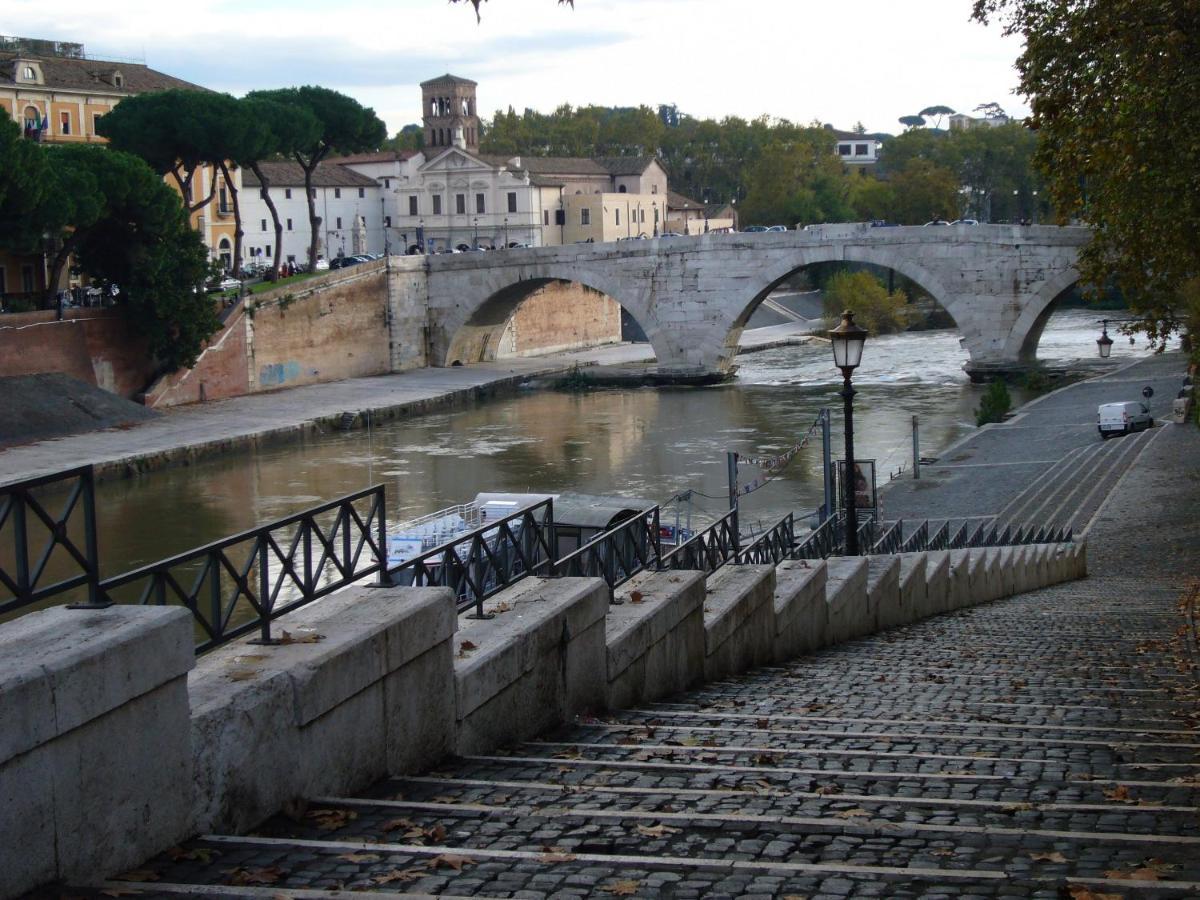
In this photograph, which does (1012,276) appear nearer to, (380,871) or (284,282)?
(284,282)

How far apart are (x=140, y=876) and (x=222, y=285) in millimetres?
38855

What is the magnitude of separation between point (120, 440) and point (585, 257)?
18.0 meters

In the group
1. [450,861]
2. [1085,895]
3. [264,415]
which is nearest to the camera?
[1085,895]

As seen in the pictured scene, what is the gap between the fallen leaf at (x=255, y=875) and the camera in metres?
3.21

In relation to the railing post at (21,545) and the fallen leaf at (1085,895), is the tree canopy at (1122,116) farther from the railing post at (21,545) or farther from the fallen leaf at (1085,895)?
the railing post at (21,545)

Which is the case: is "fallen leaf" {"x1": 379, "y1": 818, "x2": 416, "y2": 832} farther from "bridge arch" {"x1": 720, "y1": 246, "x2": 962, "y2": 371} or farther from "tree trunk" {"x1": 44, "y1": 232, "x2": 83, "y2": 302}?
"bridge arch" {"x1": 720, "y1": 246, "x2": 962, "y2": 371}

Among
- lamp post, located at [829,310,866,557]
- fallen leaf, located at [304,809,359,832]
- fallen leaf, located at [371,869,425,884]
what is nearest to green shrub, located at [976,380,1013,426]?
lamp post, located at [829,310,866,557]

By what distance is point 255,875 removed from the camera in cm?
325

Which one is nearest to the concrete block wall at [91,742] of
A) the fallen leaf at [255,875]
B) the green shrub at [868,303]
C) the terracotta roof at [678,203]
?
the fallen leaf at [255,875]

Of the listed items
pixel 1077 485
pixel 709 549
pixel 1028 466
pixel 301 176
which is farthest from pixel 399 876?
pixel 301 176

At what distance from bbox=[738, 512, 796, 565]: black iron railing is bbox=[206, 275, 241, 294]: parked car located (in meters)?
26.9

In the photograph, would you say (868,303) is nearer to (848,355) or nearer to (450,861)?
(848,355)

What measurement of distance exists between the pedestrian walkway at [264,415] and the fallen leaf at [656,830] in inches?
828

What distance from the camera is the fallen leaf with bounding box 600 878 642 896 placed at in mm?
3242
